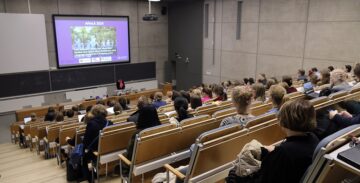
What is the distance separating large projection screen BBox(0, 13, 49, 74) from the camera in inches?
390

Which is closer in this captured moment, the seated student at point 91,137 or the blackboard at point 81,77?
the seated student at point 91,137

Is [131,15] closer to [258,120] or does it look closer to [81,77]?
[81,77]

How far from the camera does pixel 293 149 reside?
1.73 metres

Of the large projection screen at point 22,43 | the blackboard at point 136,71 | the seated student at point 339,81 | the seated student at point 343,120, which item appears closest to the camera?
the seated student at point 343,120

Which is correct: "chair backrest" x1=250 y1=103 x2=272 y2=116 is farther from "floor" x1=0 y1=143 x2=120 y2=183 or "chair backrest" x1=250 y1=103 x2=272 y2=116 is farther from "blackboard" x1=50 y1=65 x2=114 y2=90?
"blackboard" x1=50 y1=65 x2=114 y2=90

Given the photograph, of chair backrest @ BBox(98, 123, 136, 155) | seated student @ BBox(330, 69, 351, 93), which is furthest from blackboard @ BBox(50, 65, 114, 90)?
seated student @ BBox(330, 69, 351, 93)

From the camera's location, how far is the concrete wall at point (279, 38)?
795cm

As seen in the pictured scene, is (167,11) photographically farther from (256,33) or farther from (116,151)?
(116,151)

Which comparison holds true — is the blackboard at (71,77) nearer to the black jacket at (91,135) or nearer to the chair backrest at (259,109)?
the black jacket at (91,135)

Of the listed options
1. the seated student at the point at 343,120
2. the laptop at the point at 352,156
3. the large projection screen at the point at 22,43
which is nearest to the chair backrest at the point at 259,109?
the seated student at the point at 343,120

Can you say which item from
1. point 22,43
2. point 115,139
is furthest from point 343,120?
point 22,43

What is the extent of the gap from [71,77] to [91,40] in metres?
1.79

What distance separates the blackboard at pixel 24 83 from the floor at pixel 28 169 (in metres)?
4.65

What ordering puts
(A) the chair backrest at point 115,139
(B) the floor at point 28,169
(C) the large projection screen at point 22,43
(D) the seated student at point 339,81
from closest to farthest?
(A) the chair backrest at point 115,139, (D) the seated student at point 339,81, (B) the floor at point 28,169, (C) the large projection screen at point 22,43
